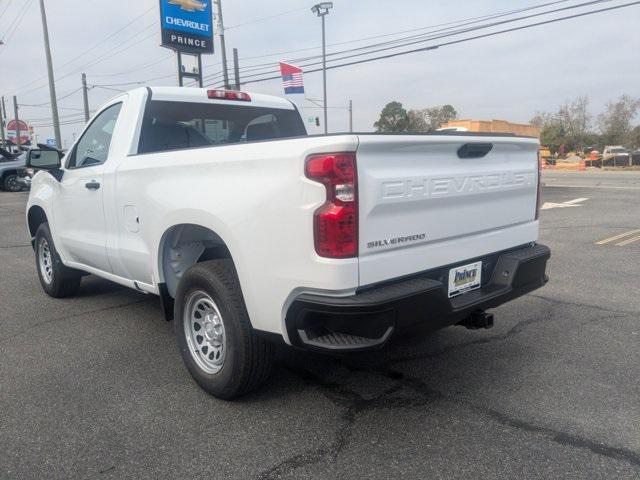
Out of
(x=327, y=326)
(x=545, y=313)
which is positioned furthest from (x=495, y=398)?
(x=545, y=313)

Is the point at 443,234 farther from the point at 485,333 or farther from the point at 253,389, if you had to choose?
the point at 485,333

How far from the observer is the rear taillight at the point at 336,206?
2553 mm

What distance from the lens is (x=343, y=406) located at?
3.28 meters

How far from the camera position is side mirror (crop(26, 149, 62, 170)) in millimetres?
4980

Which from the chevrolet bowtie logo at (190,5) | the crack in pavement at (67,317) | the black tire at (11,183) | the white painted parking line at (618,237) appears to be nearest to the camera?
the crack in pavement at (67,317)

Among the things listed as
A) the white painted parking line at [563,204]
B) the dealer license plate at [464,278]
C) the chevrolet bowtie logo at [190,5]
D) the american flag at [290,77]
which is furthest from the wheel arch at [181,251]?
the chevrolet bowtie logo at [190,5]

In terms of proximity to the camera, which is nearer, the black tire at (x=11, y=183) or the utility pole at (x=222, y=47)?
the black tire at (x=11, y=183)

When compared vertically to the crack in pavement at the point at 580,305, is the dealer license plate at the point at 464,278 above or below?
above

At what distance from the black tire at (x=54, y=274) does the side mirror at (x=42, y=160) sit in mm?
857

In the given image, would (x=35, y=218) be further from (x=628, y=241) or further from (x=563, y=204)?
(x=563, y=204)

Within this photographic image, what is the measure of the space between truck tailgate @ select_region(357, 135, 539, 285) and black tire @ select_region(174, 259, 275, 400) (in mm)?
821

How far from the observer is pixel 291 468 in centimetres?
266

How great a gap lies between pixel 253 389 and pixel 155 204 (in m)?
1.37

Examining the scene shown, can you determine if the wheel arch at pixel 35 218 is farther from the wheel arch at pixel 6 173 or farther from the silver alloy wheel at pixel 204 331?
the wheel arch at pixel 6 173
